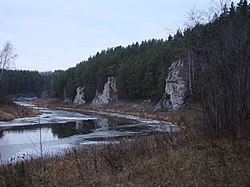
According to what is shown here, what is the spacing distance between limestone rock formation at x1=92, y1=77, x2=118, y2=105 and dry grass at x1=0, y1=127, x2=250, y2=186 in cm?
7409

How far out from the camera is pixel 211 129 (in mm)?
11844

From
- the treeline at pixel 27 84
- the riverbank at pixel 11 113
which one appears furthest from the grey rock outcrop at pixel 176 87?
the treeline at pixel 27 84

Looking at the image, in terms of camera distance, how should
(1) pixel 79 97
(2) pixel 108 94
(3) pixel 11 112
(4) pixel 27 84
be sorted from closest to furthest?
1. (3) pixel 11 112
2. (2) pixel 108 94
3. (1) pixel 79 97
4. (4) pixel 27 84

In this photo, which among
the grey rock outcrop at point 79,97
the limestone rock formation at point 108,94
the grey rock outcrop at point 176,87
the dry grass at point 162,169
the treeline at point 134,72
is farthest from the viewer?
the grey rock outcrop at point 79,97

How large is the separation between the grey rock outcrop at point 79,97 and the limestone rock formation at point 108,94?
7.62 metres

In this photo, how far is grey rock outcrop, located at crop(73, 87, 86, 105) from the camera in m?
102

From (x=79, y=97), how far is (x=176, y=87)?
51.0 metres

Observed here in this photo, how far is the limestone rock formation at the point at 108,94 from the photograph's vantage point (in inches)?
3467

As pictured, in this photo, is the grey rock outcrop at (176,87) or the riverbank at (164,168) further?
the grey rock outcrop at (176,87)

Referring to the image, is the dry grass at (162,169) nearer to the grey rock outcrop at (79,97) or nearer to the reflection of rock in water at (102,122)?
the reflection of rock in water at (102,122)

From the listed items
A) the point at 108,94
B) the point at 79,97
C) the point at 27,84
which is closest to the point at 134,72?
the point at 108,94

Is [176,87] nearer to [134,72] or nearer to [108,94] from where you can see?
[134,72]

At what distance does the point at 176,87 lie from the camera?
59312mm

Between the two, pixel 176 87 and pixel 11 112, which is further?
pixel 176 87
